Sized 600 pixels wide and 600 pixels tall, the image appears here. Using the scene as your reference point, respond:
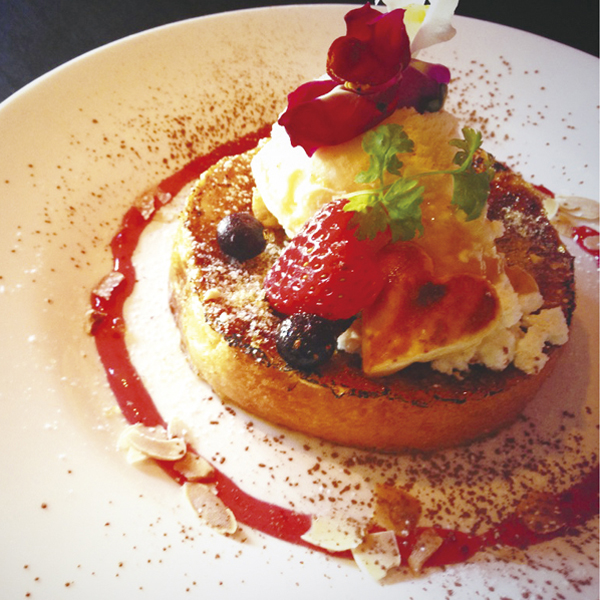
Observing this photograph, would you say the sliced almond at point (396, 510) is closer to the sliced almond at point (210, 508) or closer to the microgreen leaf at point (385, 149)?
the sliced almond at point (210, 508)

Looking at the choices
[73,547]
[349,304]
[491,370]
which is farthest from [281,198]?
[73,547]

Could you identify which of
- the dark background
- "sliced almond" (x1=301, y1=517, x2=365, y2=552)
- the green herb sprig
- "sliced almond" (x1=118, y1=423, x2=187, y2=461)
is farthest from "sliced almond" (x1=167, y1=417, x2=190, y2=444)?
the dark background

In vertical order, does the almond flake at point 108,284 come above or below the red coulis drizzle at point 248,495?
above

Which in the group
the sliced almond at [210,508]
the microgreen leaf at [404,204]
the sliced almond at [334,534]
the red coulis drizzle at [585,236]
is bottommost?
the sliced almond at [334,534]

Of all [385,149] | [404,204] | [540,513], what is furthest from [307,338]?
[540,513]

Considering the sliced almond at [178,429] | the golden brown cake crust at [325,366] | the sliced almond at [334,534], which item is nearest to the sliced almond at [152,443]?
the sliced almond at [178,429]

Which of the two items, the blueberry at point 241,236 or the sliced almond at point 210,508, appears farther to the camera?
the blueberry at point 241,236

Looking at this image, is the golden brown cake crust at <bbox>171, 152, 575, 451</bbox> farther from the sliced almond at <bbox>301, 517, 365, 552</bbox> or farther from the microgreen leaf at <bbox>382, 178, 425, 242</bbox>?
the microgreen leaf at <bbox>382, 178, 425, 242</bbox>
